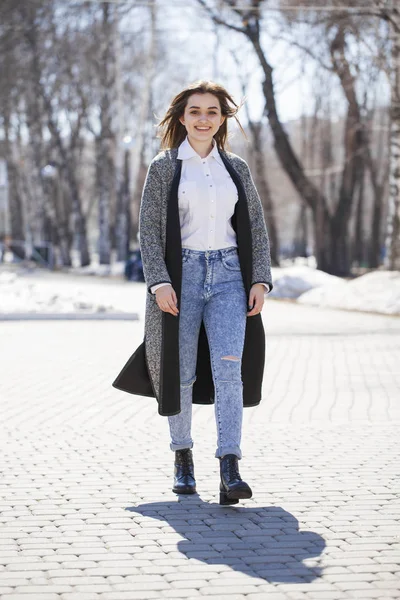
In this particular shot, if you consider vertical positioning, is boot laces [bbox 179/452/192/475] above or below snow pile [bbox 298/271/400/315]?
above

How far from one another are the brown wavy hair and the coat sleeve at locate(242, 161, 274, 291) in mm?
317

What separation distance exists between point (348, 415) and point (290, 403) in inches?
28.5

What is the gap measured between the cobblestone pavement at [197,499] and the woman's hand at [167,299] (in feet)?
2.87

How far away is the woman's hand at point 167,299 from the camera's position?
5105 mm

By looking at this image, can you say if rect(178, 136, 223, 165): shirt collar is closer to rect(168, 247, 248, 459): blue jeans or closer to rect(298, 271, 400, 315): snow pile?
rect(168, 247, 248, 459): blue jeans

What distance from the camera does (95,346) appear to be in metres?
12.9

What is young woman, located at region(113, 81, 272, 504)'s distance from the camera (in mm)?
5164

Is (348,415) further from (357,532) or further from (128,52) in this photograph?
(128,52)

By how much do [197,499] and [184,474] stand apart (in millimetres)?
168

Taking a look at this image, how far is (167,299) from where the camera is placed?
511cm

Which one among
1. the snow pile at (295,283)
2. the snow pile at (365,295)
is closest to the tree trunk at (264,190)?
the snow pile at (295,283)

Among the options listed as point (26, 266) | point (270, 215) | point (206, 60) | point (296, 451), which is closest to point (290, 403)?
point (296, 451)

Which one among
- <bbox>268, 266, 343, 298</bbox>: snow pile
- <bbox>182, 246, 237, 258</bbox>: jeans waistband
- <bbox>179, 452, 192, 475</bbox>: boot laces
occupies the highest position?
<bbox>182, 246, 237, 258</bbox>: jeans waistband

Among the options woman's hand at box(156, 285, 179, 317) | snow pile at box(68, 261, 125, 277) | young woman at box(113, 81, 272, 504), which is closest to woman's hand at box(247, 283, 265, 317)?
young woman at box(113, 81, 272, 504)
